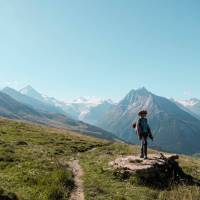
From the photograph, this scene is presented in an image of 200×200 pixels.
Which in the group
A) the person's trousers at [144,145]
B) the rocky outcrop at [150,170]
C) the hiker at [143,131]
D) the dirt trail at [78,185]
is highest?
the hiker at [143,131]

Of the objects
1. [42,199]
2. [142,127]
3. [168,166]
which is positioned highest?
[142,127]

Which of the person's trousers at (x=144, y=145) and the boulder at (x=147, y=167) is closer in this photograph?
the boulder at (x=147, y=167)

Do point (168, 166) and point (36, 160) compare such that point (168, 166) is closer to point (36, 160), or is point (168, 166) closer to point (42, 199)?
point (36, 160)

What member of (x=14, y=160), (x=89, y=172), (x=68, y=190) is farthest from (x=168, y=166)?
(x=14, y=160)

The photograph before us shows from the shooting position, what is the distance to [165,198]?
1922 cm

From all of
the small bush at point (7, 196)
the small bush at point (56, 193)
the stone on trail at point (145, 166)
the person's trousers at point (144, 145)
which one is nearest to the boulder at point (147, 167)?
the stone on trail at point (145, 166)

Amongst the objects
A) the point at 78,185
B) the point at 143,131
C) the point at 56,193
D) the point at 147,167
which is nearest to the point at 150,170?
the point at 147,167

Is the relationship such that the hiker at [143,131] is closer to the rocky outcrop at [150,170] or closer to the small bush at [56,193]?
the rocky outcrop at [150,170]

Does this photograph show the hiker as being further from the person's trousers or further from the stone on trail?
the stone on trail

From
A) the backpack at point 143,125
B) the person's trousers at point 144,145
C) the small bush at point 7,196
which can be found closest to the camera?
the small bush at point 7,196

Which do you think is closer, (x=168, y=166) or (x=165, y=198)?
(x=165, y=198)

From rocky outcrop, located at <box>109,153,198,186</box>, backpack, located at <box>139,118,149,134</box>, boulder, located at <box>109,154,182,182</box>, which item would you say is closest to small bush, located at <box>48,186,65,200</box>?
rocky outcrop, located at <box>109,153,198,186</box>

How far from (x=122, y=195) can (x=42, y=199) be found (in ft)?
16.3

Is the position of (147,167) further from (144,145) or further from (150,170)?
(144,145)
